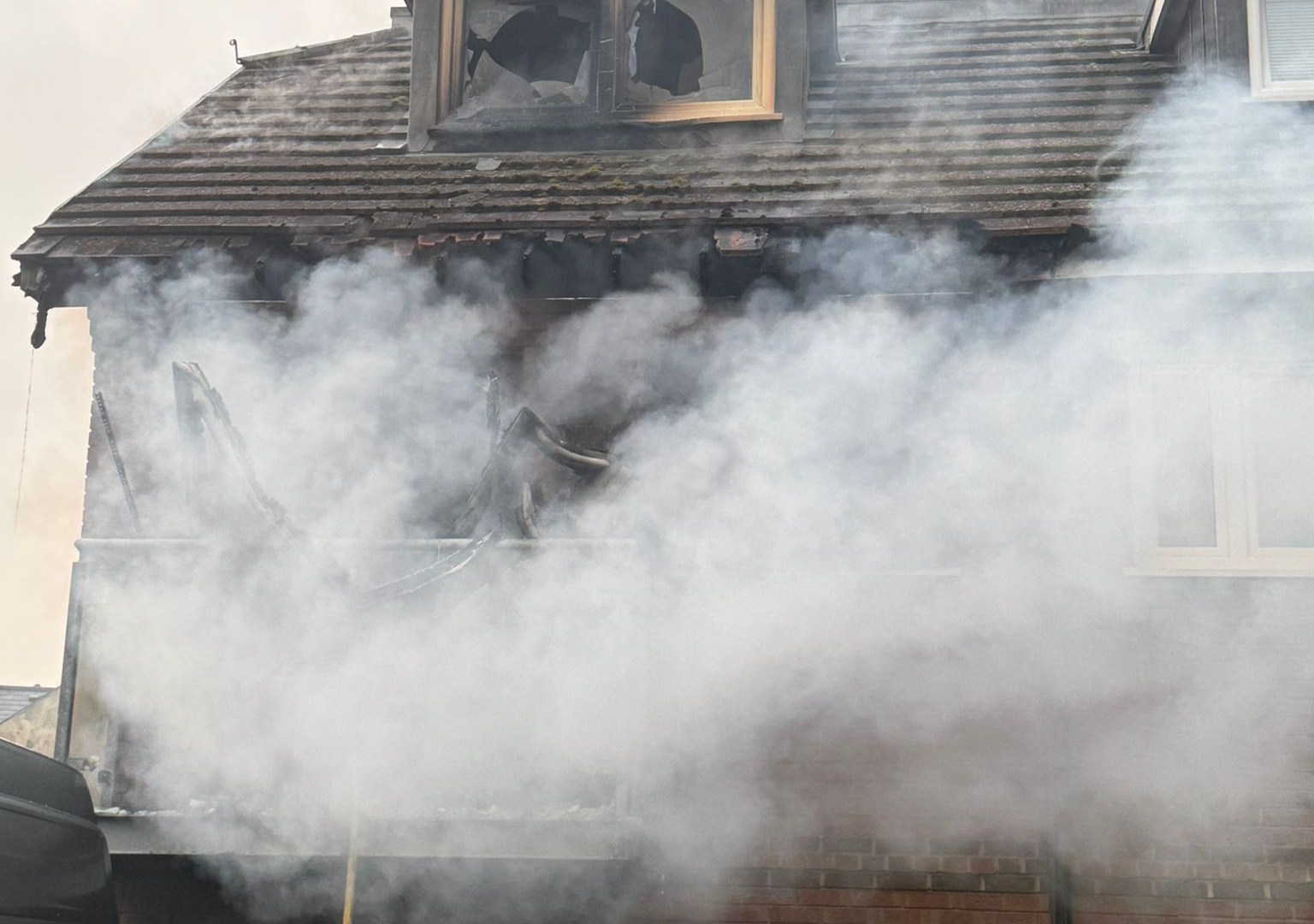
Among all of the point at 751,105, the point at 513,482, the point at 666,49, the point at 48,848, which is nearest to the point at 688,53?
the point at 666,49

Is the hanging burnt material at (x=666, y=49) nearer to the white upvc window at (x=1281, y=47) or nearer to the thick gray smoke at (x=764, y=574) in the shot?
the thick gray smoke at (x=764, y=574)

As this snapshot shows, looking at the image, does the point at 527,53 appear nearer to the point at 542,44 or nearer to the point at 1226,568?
the point at 542,44

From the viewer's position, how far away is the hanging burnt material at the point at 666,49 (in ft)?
21.8

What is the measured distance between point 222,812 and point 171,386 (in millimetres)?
2118

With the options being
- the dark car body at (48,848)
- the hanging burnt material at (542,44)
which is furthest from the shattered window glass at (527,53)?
the dark car body at (48,848)

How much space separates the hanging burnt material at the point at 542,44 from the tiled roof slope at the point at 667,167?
1.74ft

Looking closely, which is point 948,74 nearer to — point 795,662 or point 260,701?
point 795,662

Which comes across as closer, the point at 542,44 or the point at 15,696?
the point at 542,44

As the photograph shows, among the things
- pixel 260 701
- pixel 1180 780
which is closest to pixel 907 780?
pixel 1180 780

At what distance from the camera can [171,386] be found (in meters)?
6.12

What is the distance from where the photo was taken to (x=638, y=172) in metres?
6.34

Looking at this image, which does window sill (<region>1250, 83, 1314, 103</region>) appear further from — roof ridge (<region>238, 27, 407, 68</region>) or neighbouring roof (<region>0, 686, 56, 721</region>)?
neighbouring roof (<region>0, 686, 56, 721</region>)

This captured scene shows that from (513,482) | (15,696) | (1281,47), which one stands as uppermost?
(1281,47)

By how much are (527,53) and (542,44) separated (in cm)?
9
